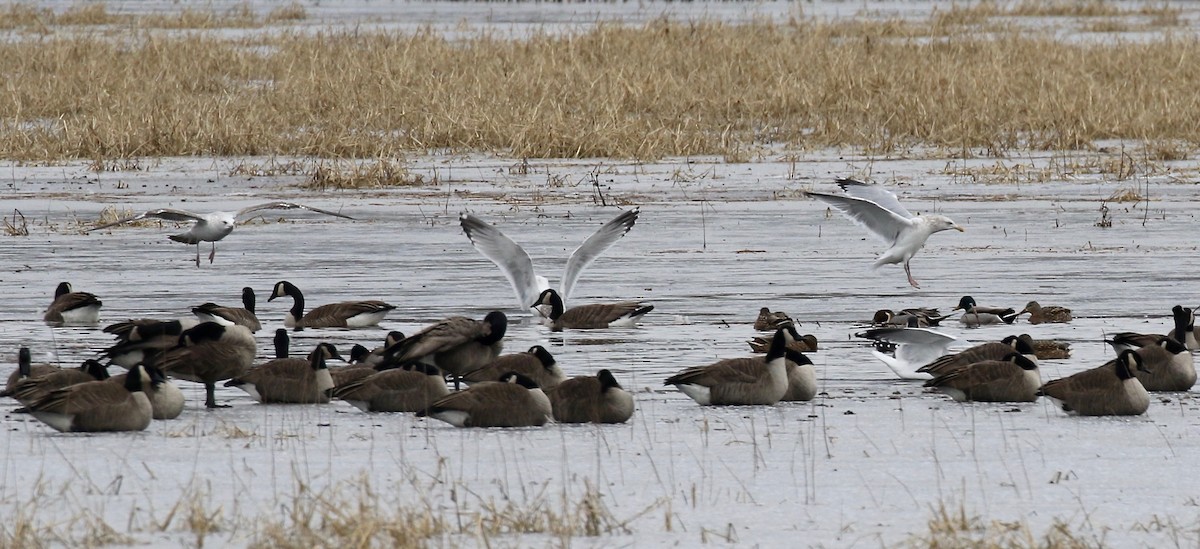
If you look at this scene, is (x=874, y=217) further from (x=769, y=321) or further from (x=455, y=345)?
(x=455, y=345)

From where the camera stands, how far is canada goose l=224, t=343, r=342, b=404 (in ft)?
27.8

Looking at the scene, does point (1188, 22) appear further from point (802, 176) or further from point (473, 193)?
point (473, 193)

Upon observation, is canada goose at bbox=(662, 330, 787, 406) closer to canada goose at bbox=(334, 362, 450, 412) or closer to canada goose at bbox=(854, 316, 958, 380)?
canada goose at bbox=(854, 316, 958, 380)

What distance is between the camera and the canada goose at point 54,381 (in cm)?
795

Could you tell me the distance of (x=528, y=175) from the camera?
67.5 feet

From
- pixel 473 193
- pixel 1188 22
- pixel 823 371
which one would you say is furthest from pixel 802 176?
pixel 1188 22

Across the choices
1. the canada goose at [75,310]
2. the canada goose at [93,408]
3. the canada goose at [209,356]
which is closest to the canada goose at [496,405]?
the canada goose at [209,356]

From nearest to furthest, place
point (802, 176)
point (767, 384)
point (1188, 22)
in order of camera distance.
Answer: point (767, 384) → point (802, 176) → point (1188, 22)

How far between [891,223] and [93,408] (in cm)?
792

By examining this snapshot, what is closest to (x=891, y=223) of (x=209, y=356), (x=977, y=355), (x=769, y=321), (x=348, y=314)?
(x=769, y=321)

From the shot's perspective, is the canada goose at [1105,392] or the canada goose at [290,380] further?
the canada goose at [290,380]

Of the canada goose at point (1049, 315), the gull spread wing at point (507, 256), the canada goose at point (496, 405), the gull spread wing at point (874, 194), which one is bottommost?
the canada goose at point (496, 405)

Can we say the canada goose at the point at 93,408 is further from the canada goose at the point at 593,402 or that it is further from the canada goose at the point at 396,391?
the canada goose at the point at 593,402

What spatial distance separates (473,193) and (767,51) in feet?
39.6
